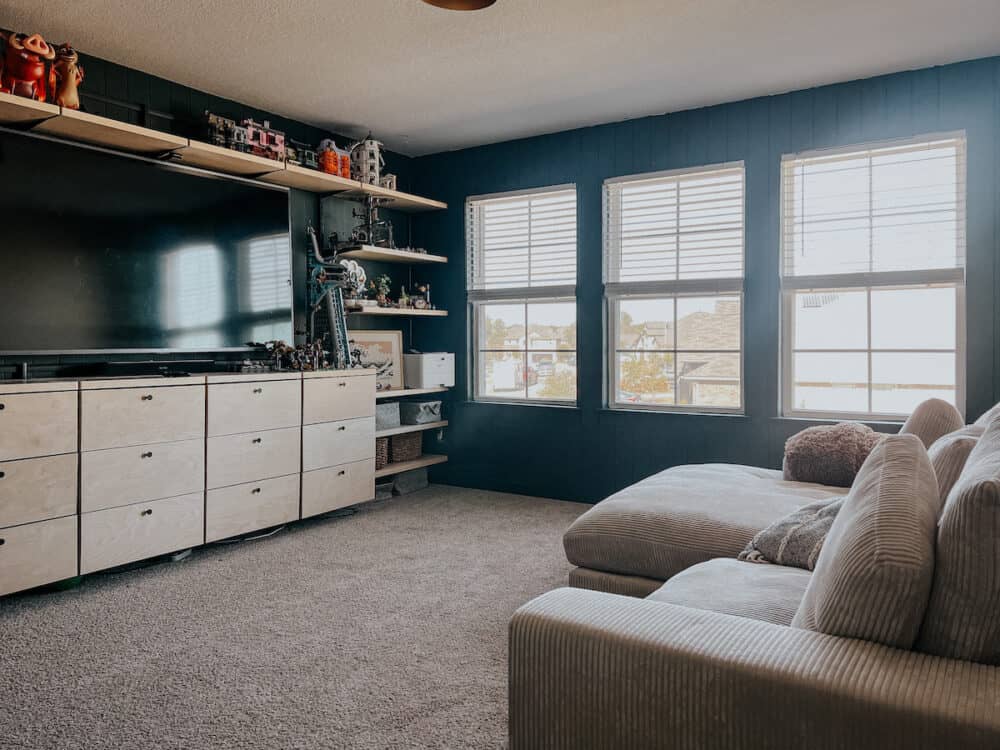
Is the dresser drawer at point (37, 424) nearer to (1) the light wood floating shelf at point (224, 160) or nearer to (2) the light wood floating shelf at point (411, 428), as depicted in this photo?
(1) the light wood floating shelf at point (224, 160)

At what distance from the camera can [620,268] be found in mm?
4633

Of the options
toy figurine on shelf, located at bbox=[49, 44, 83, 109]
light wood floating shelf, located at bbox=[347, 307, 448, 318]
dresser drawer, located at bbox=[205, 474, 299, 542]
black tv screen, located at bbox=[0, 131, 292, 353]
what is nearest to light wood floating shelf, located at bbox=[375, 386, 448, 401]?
light wood floating shelf, located at bbox=[347, 307, 448, 318]

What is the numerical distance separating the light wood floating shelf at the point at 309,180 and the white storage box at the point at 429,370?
1.23 meters

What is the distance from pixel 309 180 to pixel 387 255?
766 millimetres

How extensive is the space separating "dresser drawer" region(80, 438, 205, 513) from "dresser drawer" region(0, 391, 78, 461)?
4.9 inches

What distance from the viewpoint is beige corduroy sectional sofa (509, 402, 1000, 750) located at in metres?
0.97

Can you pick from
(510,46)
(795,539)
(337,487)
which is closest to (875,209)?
(510,46)

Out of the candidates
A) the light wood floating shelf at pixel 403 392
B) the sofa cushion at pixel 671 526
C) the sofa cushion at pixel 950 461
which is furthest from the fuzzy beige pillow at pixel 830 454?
the light wood floating shelf at pixel 403 392

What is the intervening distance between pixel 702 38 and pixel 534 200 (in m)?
1.85

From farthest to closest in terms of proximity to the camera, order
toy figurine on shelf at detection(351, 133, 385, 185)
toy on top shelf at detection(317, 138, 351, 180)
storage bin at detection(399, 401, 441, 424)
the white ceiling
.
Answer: storage bin at detection(399, 401, 441, 424)
toy figurine on shelf at detection(351, 133, 385, 185)
toy on top shelf at detection(317, 138, 351, 180)
the white ceiling

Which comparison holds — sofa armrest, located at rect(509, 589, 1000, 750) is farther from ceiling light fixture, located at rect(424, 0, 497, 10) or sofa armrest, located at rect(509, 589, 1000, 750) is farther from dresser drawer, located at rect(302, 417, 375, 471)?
dresser drawer, located at rect(302, 417, 375, 471)

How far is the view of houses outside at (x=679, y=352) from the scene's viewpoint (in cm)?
430

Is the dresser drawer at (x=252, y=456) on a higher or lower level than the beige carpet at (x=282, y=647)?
higher

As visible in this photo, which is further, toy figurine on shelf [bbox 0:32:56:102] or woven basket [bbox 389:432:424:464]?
woven basket [bbox 389:432:424:464]
